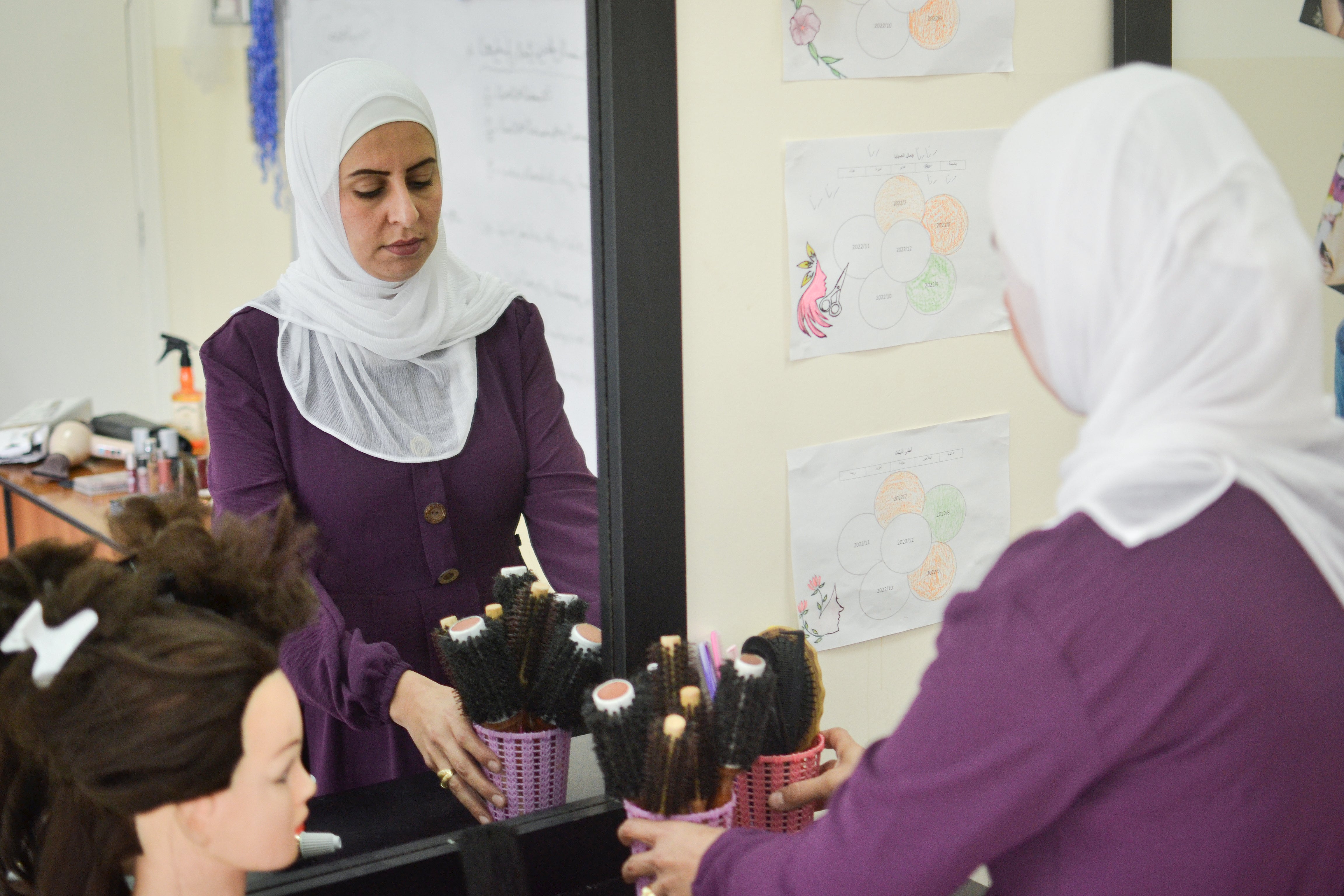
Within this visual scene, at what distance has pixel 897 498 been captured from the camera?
4.13 ft

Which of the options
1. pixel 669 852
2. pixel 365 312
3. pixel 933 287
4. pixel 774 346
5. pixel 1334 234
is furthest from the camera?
pixel 1334 234

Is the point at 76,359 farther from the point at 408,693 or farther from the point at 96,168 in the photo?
the point at 408,693

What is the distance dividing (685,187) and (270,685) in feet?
1.88

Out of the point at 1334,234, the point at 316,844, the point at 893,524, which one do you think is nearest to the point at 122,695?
the point at 316,844

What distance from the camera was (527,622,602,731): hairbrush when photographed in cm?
106

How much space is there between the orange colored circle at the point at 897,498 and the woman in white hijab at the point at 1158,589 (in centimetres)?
56

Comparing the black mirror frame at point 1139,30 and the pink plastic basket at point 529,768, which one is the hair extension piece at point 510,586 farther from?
the black mirror frame at point 1139,30

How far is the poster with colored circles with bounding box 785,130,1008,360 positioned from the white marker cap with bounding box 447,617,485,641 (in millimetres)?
410

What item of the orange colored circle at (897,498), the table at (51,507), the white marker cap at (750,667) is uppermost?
the table at (51,507)

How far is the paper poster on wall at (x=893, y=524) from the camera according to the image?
1206 millimetres

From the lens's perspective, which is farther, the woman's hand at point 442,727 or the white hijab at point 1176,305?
the woman's hand at point 442,727

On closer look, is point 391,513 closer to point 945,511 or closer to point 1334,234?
point 945,511

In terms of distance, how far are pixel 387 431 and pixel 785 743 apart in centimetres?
45

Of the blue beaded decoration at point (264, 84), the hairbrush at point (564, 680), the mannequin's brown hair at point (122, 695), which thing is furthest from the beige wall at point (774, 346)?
the mannequin's brown hair at point (122, 695)
